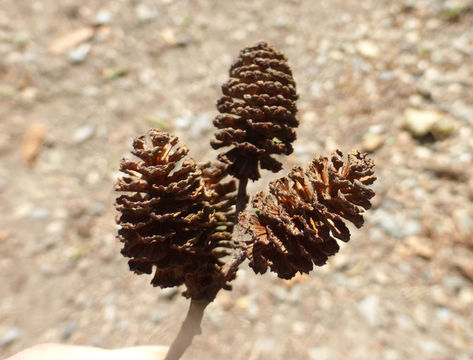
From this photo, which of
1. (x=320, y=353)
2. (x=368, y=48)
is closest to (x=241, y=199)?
(x=320, y=353)

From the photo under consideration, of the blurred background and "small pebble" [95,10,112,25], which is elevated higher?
"small pebble" [95,10,112,25]

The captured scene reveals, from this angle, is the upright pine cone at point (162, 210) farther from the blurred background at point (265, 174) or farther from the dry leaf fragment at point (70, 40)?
the dry leaf fragment at point (70, 40)

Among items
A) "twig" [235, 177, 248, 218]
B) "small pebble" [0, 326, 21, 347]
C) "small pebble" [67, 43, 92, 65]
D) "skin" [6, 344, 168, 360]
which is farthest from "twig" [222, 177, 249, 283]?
"small pebble" [67, 43, 92, 65]

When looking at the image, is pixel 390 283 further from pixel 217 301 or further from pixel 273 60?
pixel 273 60

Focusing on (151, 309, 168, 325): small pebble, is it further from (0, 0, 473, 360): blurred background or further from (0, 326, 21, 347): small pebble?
(0, 326, 21, 347): small pebble

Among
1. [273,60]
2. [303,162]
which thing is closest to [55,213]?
[303,162]

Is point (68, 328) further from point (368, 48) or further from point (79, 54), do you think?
point (368, 48)
